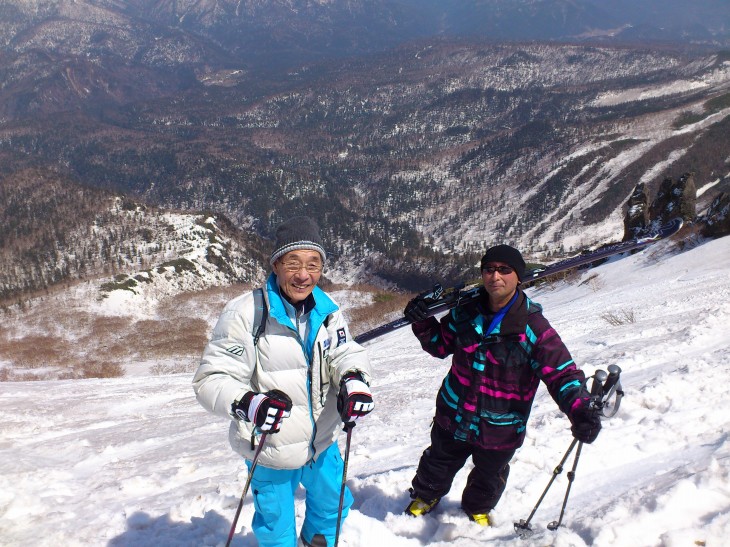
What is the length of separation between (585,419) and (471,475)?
4.21 feet

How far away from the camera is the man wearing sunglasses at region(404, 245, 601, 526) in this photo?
10.9ft

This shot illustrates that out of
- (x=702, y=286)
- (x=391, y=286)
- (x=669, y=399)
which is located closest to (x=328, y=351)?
(x=669, y=399)

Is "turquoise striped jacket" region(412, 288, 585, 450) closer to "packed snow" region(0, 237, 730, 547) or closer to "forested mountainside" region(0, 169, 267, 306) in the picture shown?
"packed snow" region(0, 237, 730, 547)

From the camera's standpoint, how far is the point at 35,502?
5.31 metres

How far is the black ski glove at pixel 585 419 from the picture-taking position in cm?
309

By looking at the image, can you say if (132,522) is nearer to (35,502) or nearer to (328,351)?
(35,502)

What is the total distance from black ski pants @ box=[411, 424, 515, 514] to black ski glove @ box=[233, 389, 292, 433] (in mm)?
1595

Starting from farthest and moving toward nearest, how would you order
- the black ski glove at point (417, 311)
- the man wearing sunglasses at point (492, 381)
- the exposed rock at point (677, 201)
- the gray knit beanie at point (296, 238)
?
the exposed rock at point (677, 201), the black ski glove at point (417, 311), the man wearing sunglasses at point (492, 381), the gray knit beanie at point (296, 238)

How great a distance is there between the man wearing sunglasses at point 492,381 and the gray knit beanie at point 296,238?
103cm

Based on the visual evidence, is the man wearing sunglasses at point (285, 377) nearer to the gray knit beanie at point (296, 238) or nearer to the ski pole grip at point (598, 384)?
the gray knit beanie at point (296, 238)

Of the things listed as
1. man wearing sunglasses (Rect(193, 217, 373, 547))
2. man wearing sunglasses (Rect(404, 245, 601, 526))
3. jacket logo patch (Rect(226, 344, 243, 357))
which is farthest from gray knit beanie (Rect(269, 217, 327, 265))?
man wearing sunglasses (Rect(404, 245, 601, 526))

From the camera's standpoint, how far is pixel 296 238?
124 inches

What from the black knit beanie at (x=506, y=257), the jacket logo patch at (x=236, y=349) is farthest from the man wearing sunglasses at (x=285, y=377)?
the black knit beanie at (x=506, y=257)

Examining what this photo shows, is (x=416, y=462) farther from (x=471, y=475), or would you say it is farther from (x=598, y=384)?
(x=598, y=384)
